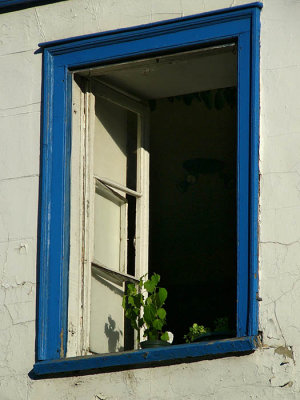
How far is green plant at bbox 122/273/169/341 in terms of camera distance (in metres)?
6.93

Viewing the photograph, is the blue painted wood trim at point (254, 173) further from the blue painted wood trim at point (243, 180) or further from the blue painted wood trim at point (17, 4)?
the blue painted wood trim at point (17, 4)

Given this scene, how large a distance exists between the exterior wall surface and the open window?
0.25m

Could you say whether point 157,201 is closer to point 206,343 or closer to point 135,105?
point 135,105

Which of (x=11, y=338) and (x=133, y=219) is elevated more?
(x=133, y=219)

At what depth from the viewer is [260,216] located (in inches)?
259

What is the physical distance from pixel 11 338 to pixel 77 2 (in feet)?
6.31

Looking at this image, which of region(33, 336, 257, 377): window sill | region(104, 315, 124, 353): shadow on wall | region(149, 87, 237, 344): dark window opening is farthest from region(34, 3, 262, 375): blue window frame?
region(149, 87, 237, 344): dark window opening

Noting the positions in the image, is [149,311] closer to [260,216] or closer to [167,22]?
[260,216]

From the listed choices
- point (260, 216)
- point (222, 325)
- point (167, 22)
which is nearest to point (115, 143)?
point (167, 22)

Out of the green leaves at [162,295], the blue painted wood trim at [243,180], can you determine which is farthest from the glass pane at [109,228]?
the blue painted wood trim at [243,180]

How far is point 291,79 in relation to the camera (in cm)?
669

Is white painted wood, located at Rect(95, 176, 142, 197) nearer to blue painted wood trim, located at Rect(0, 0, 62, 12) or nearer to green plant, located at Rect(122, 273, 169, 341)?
green plant, located at Rect(122, 273, 169, 341)

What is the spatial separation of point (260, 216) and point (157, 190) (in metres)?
2.88

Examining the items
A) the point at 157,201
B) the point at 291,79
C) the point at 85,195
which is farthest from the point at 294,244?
the point at 157,201
